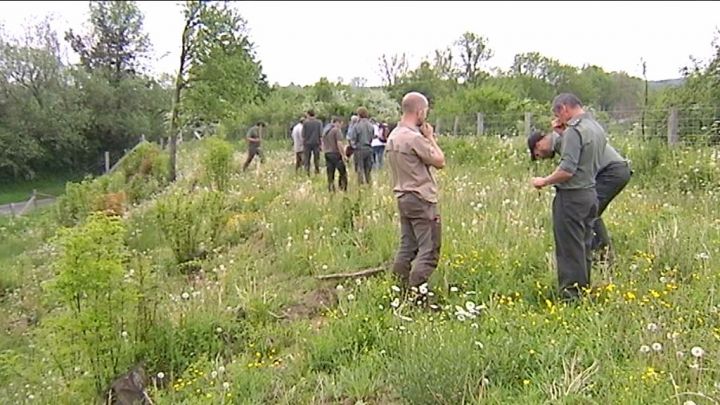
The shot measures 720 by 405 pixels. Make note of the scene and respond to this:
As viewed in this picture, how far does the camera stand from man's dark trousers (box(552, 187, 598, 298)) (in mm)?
4898

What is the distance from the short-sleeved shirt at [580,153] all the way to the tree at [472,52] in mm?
51083

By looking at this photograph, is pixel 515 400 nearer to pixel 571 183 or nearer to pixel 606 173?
pixel 571 183

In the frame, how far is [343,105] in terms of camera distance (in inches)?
1432

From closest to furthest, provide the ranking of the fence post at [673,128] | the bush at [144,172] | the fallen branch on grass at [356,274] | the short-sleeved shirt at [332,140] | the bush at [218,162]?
the fallen branch on grass at [356,274]
the short-sleeved shirt at [332,140]
the fence post at [673,128]
the bush at [218,162]
the bush at [144,172]

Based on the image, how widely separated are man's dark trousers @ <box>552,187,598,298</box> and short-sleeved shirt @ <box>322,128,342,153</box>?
22.6 feet

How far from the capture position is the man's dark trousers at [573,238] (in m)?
4.90

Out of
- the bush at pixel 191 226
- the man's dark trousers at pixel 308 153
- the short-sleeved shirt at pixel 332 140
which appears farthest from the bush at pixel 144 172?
the bush at pixel 191 226

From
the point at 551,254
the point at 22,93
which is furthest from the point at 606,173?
the point at 22,93

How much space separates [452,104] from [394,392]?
3139cm

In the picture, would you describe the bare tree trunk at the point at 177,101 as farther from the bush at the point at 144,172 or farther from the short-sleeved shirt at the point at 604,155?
the short-sleeved shirt at the point at 604,155

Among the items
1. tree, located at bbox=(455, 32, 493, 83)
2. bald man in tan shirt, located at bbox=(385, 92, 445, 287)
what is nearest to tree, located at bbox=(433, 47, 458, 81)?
tree, located at bbox=(455, 32, 493, 83)

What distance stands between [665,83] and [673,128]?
3.33 m

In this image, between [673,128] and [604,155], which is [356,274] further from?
[673,128]

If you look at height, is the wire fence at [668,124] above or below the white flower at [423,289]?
above
